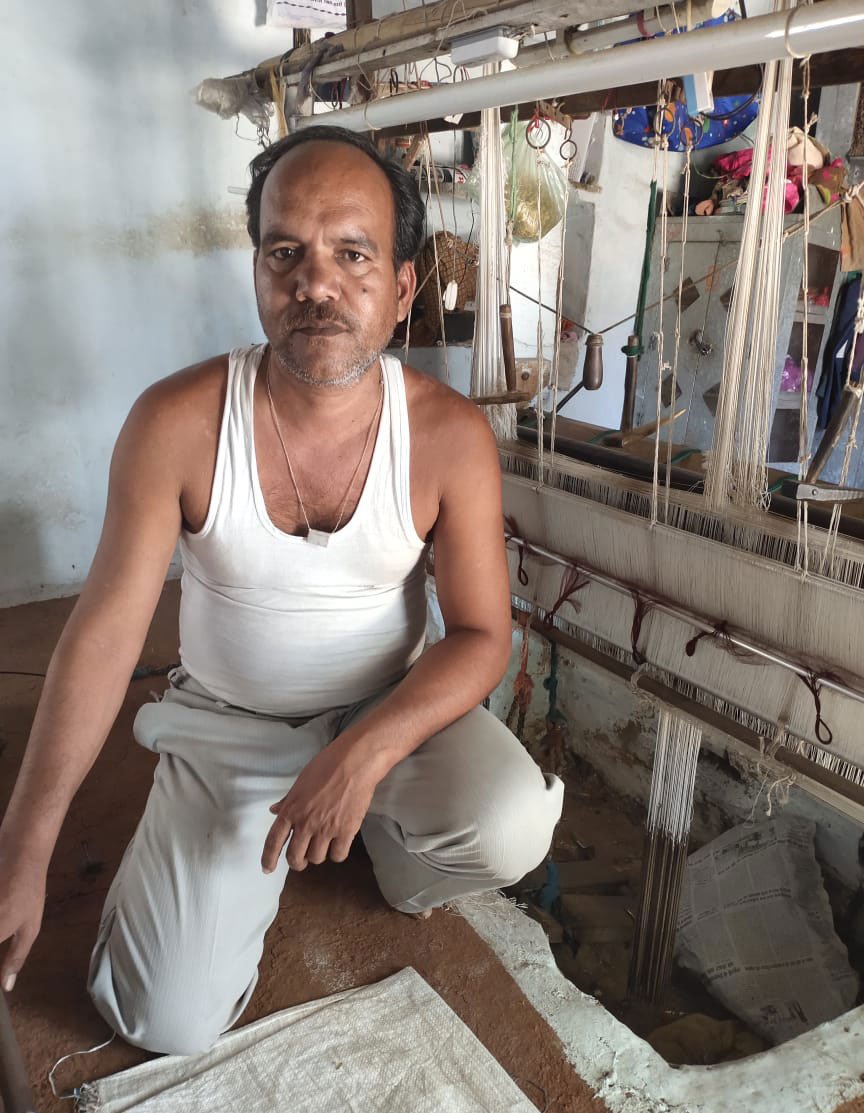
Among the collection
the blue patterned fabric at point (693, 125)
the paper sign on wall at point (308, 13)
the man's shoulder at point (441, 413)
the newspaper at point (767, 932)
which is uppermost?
the paper sign on wall at point (308, 13)

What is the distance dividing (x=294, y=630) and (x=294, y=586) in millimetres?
85

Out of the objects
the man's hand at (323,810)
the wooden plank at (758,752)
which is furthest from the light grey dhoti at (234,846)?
the wooden plank at (758,752)

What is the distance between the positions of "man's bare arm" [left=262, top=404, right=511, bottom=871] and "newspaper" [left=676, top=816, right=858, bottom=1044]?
3.24ft

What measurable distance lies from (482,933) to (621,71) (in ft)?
4.78

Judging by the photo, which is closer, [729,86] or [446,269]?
[729,86]

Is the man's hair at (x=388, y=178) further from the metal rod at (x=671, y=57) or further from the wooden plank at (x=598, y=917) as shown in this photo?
the wooden plank at (x=598, y=917)

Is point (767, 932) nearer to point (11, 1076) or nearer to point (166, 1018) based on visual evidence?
point (166, 1018)

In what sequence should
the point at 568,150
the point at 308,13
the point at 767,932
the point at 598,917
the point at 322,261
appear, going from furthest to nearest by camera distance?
the point at 568,150
the point at 308,13
the point at 598,917
the point at 767,932
the point at 322,261

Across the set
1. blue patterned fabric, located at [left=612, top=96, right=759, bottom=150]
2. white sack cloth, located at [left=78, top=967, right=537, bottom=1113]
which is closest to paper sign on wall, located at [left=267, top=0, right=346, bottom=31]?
blue patterned fabric, located at [left=612, top=96, right=759, bottom=150]

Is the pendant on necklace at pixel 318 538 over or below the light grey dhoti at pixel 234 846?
over

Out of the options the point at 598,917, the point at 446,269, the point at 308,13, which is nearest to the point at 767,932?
the point at 598,917

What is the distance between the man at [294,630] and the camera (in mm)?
1266

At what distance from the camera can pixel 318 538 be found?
4.57ft

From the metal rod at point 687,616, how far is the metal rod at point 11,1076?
1.22m
